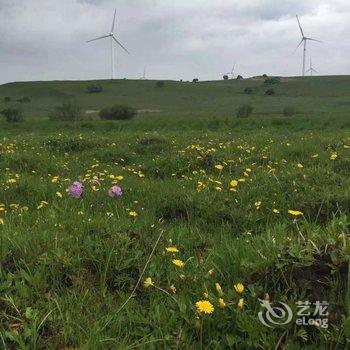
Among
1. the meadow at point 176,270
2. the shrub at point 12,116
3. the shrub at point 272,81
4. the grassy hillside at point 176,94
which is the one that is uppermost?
the shrub at point 272,81

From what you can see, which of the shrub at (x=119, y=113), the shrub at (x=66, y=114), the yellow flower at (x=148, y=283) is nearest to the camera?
the yellow flower at (x=148, y=283)

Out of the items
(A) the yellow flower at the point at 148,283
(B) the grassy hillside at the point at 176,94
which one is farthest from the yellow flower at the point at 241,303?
(B) the grassy hillside at the point at 176,94

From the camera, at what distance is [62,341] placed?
2861 mm

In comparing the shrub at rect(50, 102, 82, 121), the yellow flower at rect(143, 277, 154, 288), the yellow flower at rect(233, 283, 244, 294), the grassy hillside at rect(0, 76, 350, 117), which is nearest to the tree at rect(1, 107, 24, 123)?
the shrub at rect(50, 102, 82, 121)

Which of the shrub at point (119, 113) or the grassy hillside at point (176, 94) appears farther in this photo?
the grassy hillside at point (176, 94)

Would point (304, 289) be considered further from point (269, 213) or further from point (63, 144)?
point (63, 144)

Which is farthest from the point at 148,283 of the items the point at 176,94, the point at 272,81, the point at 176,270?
the point at 272,81

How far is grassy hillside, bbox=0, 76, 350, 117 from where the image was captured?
253 ft

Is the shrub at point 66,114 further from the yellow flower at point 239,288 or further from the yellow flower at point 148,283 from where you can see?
the yellow flower at point 239,288

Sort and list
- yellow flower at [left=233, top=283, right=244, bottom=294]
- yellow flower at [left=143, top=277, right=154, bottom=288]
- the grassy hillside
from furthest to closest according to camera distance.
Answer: the grassy hillside < yellow flower at [left=143, top=277, right=154, bottom=288] < yellow flower at [left=233, top=283, right=244, bottom=294]

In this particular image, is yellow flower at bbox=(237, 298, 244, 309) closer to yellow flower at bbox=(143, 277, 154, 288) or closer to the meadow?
the meadow

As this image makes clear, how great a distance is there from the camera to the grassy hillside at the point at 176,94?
253ft

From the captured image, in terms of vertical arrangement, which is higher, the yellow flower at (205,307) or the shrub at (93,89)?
the shrub at (93,89)

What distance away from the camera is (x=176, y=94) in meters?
92.2
